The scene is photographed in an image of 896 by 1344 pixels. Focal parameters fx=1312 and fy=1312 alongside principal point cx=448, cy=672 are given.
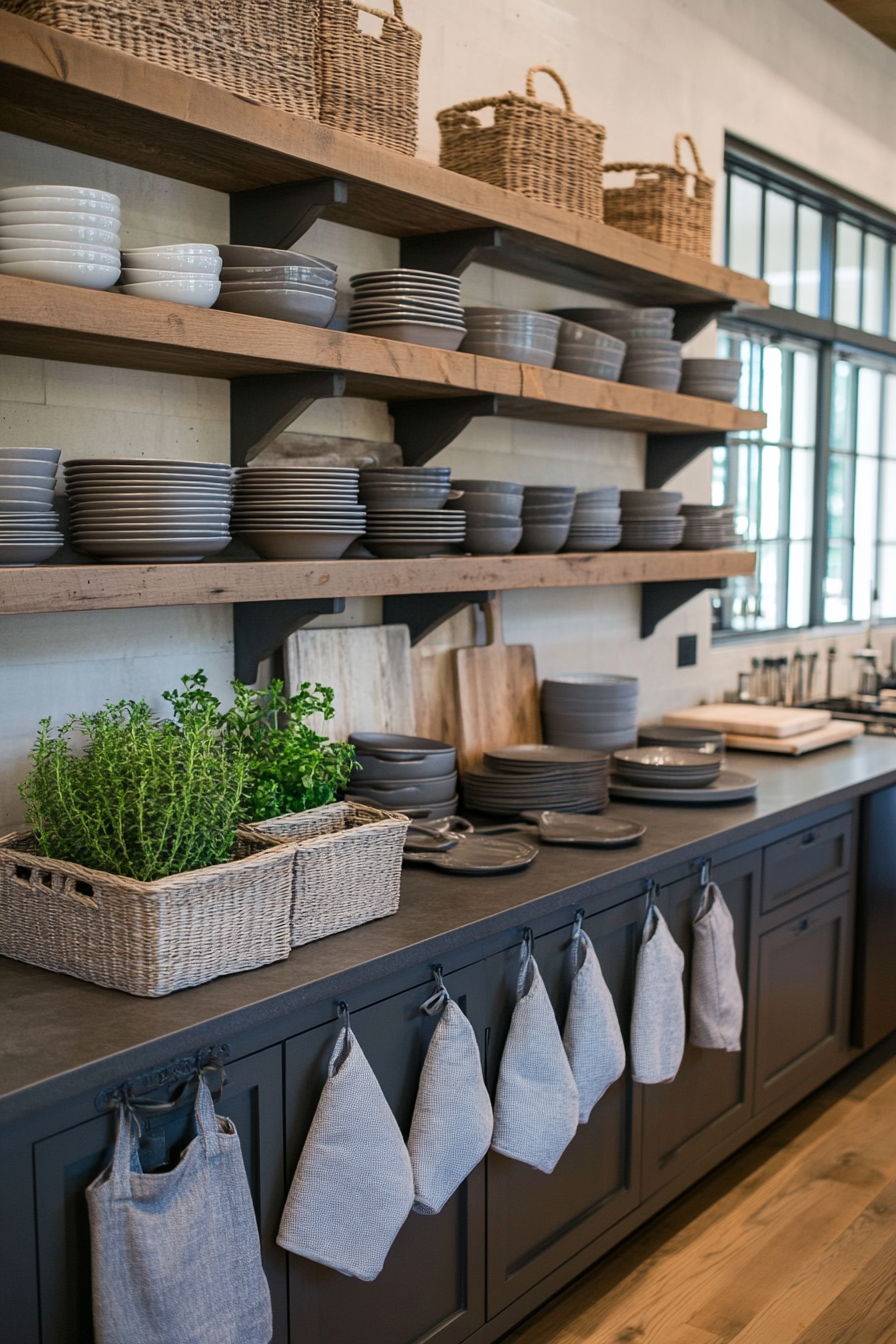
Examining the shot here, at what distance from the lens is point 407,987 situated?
1959 millimetres

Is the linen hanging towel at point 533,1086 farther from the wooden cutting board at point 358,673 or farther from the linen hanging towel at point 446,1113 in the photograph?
the wooden cutting board at point 358,673

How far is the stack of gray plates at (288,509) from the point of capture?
7.31 feet

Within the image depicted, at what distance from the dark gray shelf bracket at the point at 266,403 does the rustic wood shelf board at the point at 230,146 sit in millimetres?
310

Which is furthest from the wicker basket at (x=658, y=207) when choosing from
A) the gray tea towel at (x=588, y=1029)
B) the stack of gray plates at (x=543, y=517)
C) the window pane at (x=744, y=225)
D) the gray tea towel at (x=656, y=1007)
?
the gray tea towel at (x=588, y=1029)

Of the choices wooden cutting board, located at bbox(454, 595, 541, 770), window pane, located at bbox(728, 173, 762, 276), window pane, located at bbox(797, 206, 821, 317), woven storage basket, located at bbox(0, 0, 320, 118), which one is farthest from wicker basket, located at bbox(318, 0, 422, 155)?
window pane, located at bbox(797, 206, 821, 317)

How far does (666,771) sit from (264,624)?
1030 millimetres

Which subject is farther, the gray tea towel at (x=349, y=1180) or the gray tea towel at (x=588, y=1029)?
the gray tea towel at (x=588, y=1029)

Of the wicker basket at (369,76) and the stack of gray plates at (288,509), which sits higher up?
the wicker basket at (369,76)

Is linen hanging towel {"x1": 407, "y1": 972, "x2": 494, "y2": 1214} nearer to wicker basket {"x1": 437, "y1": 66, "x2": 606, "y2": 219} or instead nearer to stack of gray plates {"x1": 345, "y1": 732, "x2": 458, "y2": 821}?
stack of gray plates {"x1": 345, "y1": 732, "x2": 458, "y2": 821}

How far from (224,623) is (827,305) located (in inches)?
131

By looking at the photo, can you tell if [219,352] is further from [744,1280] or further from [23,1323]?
[744,1280]

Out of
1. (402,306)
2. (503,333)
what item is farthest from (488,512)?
(402,306)

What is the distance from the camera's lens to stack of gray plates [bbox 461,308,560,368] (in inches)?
106

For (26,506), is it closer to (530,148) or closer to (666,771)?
(530,148)
